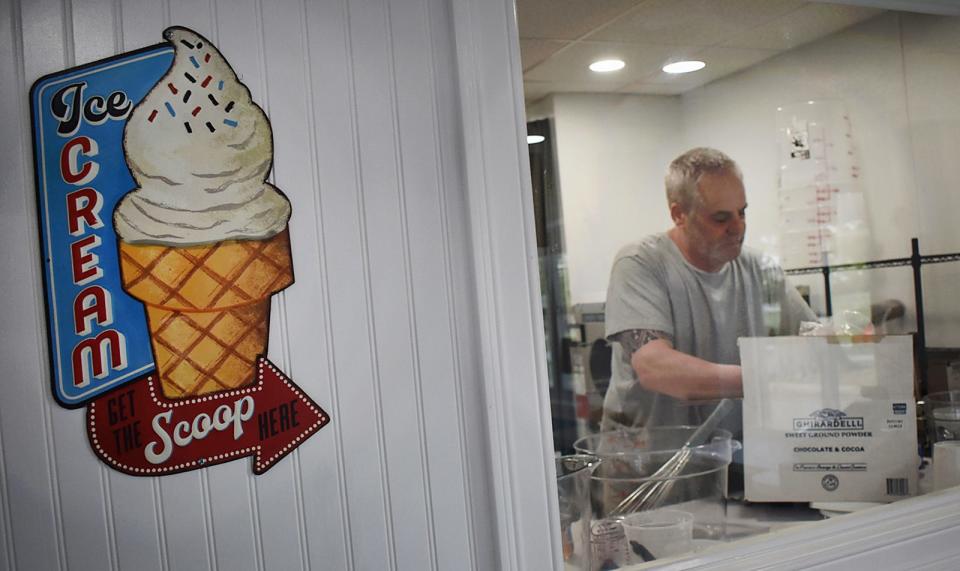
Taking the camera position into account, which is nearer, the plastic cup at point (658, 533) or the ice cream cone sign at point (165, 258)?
the ice cream cone sign at point (165, 258)

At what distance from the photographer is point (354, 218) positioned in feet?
3.45

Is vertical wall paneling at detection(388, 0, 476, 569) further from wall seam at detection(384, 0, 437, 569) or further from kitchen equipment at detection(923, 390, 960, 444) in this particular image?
kitchen equipment at detection(923, 390, 960, 444)

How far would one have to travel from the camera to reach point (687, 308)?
1496mm

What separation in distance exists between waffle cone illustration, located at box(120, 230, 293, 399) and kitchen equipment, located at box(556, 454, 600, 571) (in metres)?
0.52

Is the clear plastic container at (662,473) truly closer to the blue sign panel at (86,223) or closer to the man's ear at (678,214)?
the man's ear at (678,214)

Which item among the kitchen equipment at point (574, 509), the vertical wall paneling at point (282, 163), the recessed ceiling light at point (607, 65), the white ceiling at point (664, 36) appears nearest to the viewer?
the vertical wall paneling at point (282, 163)

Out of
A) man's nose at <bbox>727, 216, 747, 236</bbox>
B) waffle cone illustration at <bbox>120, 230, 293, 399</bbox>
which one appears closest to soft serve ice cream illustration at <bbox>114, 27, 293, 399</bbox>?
waffle cone illustration at <bbox>120, 230, 293, 399</bbox>

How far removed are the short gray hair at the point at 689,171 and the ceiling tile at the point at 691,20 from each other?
20 centimetres

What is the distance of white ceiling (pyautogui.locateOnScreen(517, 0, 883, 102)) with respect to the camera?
Result: 135 cm

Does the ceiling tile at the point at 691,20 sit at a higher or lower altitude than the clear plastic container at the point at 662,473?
higher

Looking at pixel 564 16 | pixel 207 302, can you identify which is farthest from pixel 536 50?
pixel 207 302

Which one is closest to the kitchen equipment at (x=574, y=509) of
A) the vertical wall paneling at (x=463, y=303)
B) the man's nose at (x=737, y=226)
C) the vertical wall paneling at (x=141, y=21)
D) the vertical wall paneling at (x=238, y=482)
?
the vertical wall paneling at (x=463, y=303)

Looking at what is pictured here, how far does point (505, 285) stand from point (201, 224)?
15.8 inches

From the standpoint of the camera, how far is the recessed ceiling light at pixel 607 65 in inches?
57.4
